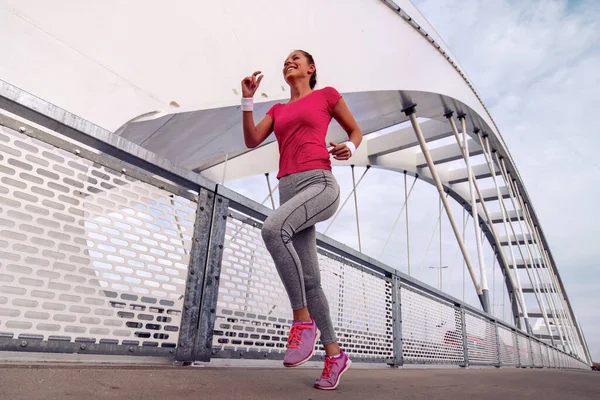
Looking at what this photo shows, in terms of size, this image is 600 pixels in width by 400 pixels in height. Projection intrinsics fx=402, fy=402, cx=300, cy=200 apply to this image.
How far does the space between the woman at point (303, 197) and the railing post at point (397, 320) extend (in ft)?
8.15

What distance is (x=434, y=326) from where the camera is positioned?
5.05 m

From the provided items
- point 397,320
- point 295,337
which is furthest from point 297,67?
point 397,320

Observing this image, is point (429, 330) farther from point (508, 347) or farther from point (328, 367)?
point (508, 347)

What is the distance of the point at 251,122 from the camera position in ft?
6.37

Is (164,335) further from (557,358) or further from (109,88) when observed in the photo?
(557,358)

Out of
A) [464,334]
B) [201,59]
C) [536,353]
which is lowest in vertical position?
[536,353]

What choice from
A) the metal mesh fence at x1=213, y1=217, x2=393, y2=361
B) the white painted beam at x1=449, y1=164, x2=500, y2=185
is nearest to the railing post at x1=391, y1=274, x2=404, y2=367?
the metal mesh fence at x1=213, y1=217, x2=393, y2=361

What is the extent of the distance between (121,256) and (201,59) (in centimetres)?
325

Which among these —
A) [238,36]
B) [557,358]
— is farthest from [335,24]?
[557,358]

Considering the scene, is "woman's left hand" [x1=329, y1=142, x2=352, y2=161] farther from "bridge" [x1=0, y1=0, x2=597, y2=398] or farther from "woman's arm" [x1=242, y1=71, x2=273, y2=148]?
"bridge" [x1=0, y1=0, x2=597, y2=398]

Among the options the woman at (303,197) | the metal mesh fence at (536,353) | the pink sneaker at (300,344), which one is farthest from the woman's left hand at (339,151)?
the metal mesh fence at (536,353)

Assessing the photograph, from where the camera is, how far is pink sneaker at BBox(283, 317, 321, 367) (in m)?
1.62

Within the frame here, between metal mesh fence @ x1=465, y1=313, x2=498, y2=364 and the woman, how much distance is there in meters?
5.13

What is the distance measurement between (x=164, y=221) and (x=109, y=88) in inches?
81.3
